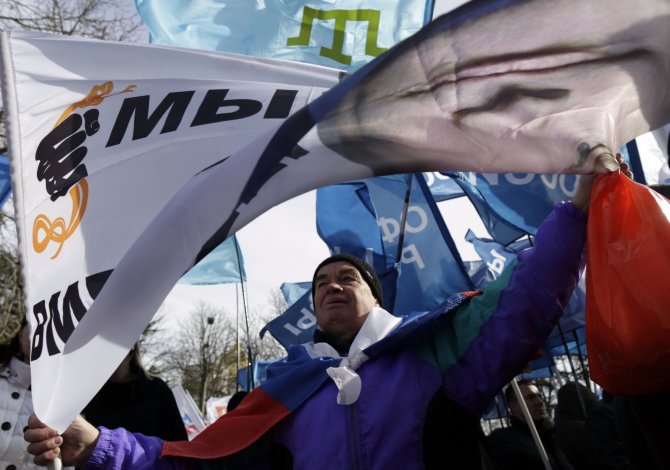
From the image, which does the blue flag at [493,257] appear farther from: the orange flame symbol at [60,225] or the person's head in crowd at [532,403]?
the orange flame symbol at [60,225]

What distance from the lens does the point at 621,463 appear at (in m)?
2.92

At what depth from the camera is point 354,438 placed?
187cm

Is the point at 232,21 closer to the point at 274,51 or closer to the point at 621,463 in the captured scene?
the point at 274,51

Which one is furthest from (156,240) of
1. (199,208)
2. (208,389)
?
(208,389)

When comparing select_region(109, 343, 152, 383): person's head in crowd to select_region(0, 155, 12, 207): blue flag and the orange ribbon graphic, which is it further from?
select_region(0, 155, 12, 207): blue flag

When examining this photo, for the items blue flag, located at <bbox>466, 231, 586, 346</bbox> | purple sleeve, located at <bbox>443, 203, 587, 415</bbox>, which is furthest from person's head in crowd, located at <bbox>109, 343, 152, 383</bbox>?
blue flag, located at <bbox>466, 231, 586, 346</bbox>

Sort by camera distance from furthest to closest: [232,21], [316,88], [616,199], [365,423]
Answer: [232,21] → [316,88] → [365,423] → [616,199]

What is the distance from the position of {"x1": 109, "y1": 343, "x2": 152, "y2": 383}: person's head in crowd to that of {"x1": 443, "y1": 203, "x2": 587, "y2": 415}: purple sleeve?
1661 mm

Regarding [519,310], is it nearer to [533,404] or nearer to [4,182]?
[533,404]

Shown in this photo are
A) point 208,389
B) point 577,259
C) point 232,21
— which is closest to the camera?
point 577,259

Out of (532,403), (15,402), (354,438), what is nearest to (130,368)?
(15,402)

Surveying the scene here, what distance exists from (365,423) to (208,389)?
40.1m

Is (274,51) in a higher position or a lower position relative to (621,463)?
higher

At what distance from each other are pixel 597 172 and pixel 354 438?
1001 millimetres
